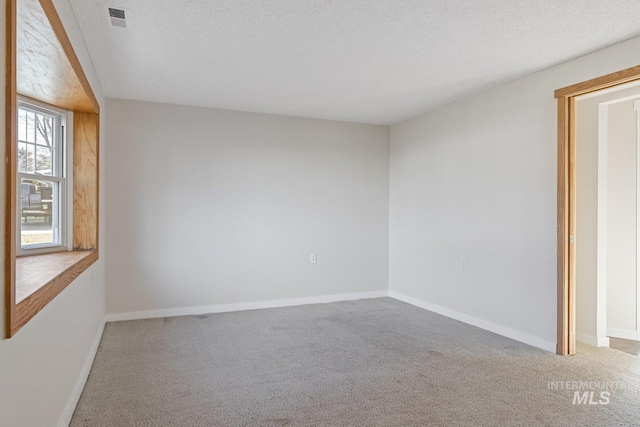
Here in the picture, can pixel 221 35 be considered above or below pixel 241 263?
above

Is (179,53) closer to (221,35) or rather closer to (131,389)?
(221,35)

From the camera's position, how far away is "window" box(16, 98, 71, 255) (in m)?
2.79

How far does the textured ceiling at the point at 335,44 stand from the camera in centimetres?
250

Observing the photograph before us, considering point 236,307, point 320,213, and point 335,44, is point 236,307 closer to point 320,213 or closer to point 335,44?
point 320,213

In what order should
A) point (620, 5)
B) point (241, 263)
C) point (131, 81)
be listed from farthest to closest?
point (241, 263)
point (131, 81)
point (620, 5)

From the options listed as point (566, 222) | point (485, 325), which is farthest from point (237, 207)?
point (566, 222)

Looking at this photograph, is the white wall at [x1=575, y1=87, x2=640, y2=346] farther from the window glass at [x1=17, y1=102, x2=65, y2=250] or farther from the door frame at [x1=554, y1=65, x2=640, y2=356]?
the window glass at [x1=17, y1=102, x2=65, y2=250]

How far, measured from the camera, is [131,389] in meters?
2.68

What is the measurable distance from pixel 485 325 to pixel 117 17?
404 cm

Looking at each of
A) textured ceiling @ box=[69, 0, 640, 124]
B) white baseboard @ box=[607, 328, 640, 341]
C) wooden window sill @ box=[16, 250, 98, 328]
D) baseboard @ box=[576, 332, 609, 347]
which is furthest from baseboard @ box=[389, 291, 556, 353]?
wooden window sill @ box=[16, 250, 98, 328]

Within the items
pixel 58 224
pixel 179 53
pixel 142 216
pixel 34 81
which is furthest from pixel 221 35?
pixel 142 216

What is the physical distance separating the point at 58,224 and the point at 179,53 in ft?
5.51

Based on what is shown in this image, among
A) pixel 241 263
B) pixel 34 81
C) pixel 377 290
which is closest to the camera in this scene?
pixel 34 81

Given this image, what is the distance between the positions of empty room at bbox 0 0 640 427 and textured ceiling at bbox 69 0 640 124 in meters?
0.02
